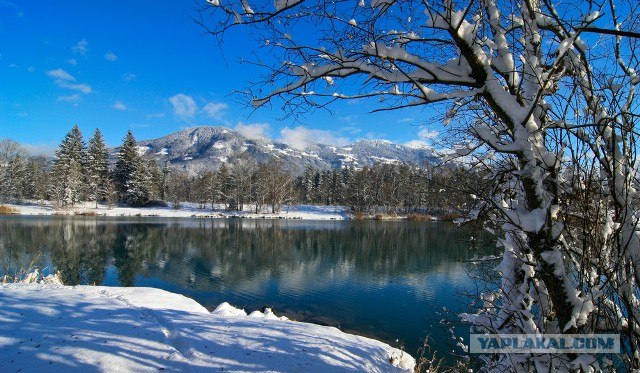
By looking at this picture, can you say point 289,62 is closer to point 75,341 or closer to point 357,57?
point 357,57

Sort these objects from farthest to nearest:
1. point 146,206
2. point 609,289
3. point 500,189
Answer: point 146,206
point 500,189
point 609,289

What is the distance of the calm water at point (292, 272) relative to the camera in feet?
35.2

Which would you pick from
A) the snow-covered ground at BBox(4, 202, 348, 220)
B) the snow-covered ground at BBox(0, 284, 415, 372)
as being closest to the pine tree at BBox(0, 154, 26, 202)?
the snow-covered ground at BBox(4, 202, 348, 220)

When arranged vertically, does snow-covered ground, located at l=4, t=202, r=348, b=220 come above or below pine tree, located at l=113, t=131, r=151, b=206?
below

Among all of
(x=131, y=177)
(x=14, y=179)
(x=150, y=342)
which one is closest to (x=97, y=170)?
(x=131, y=177)

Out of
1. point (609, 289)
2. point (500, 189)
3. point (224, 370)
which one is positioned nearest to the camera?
point (609, 289)

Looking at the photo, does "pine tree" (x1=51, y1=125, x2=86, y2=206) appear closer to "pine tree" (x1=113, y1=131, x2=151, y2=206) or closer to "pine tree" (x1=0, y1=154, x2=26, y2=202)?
"pine tree" (x1=113, y1=131, x2=151, y2=206)

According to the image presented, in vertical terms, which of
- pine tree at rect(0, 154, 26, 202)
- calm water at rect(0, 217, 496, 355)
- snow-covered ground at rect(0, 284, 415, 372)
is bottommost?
calm water at rect(0, 217, 496, 355)

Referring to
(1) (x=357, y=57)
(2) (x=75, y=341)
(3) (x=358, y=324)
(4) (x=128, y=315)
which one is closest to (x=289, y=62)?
(1) (x=357, y=57)

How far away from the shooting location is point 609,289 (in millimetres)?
1854

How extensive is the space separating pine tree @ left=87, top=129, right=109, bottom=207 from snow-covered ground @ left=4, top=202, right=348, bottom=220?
1.89 metres

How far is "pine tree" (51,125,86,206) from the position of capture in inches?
1807

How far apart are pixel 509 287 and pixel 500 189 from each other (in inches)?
29.6

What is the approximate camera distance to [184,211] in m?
55.2
